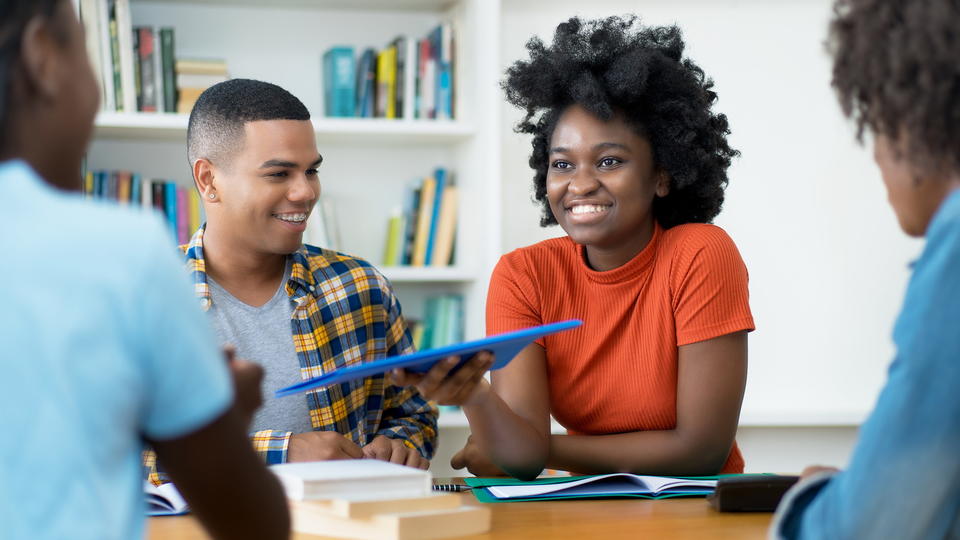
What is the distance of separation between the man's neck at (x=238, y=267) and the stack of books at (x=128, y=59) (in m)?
1.08

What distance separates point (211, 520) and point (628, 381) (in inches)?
45.2

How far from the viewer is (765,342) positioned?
3434mm

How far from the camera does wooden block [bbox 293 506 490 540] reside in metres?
1.11

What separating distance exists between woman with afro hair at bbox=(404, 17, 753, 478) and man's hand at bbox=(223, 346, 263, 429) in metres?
0.79


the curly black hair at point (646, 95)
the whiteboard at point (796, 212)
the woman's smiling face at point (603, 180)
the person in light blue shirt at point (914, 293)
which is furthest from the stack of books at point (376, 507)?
the whiteboard at point (796, 212)

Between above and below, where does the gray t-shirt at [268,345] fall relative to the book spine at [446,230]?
below

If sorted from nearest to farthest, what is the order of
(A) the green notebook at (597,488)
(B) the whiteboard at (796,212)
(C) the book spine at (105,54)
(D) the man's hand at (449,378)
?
1. (D) the man's hand at (449,378)
2. (A) the green notebook at (597,488)
3. (C) the book spine at (105,54)
4. (B) the whiteboard at (796,212)

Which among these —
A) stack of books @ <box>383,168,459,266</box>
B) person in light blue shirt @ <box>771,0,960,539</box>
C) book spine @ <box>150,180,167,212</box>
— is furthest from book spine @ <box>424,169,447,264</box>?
person in light blue shirt @ <box>771,0,960,539</box>

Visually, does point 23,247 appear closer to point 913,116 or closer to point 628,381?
point 913,116

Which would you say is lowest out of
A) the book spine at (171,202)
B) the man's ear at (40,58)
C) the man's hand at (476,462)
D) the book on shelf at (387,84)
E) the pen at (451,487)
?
the man's hand at (476,462)

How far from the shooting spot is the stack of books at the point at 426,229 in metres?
3.17

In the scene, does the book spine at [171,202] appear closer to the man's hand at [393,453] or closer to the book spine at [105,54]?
the book spine at [105,54]

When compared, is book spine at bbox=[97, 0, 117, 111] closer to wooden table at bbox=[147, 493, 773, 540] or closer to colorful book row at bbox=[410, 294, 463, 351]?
colorful book row at bbox=[410, 294, 463, 351]

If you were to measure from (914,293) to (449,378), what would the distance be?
0.70 metres
